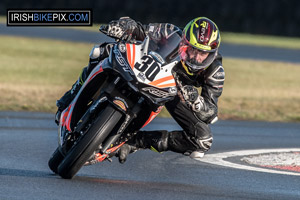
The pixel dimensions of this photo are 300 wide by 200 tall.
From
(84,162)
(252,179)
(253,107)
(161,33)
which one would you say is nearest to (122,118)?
(84,162)

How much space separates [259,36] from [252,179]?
97.4 ft

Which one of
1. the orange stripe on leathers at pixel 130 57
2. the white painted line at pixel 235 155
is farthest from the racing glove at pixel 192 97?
the white painted line at pixel 235 155

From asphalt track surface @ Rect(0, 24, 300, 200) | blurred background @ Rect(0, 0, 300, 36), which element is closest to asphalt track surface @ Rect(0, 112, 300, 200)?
asphalt track surface @ Rect(0, 24, 300, 200)

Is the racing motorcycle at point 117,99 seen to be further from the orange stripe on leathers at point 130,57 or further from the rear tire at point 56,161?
the rear tire at point 56,161

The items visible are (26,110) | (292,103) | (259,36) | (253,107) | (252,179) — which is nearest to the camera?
(252,179)

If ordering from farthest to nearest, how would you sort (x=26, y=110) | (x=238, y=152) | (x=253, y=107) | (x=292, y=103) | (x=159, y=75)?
1. (x=292, y=103)
2. (x=253, y=107)
3. (x=26, y=110)
4. (x=238, y=152)
5. (x=159, y=75)

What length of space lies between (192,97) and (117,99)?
63 cm

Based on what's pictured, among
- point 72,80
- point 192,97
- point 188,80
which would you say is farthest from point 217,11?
point 192,97

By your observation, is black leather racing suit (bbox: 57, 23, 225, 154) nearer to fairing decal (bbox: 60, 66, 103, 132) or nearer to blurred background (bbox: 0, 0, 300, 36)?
fairing decal (bbox: 60, 66, 103, 132)

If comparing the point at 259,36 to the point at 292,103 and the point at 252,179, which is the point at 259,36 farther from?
the point at 252,179

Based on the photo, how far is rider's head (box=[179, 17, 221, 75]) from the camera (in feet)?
18.4

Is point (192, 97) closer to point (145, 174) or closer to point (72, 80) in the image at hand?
point (145, 174)

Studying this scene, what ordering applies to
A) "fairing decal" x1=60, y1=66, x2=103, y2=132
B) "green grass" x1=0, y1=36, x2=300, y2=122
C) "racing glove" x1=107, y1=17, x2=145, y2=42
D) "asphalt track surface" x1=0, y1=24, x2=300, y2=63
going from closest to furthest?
"fairing decal" x1=60, y1=66, x2=103, y2=132
"racing glove" x1=107, y1=17, x2=145, y2=42
"green grass" x1=0, y1=36, x2=300, y2=122
"asphalt track surface" x1=0, y1=24, x2=300, y2=63

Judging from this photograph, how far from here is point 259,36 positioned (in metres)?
35.5
